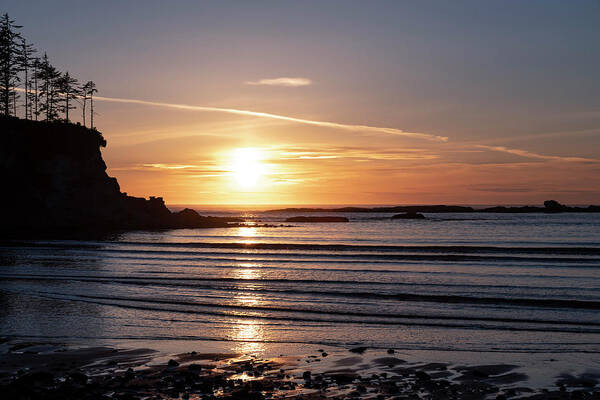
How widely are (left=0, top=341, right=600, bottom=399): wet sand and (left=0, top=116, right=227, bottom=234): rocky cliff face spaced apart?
176 ft

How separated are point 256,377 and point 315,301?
9155mm

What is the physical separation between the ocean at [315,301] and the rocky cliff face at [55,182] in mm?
27391

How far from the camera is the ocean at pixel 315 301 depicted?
13734 millimetres

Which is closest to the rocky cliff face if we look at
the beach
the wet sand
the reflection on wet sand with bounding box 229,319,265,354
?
the beach

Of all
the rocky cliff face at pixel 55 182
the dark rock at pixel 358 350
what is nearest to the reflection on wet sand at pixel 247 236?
the rocky cliff face at pixel 55 182

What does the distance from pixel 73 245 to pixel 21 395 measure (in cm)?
3983

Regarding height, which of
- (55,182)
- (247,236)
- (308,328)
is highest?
(55,182)

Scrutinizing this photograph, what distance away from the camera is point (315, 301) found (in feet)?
63.3

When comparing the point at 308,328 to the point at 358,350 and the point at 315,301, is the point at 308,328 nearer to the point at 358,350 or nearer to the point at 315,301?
the point at 358,350

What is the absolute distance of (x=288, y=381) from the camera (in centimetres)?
991

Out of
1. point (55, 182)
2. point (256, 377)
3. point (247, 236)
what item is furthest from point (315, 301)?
point (55, 182)

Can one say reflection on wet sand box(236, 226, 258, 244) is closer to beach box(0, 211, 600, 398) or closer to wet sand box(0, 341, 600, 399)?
beach box(0, 211, 600, 398)

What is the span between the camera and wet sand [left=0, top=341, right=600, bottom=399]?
9195mm

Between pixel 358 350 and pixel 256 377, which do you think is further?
pixel 358 350
